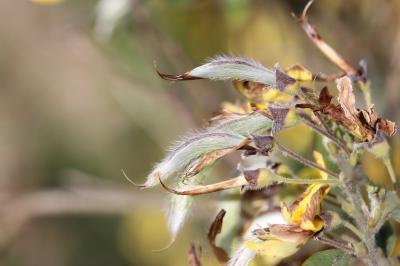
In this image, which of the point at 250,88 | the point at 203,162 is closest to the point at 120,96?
the point at 250,88

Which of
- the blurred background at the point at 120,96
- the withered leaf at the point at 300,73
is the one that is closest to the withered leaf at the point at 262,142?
the withered leaf at the point at 300,73

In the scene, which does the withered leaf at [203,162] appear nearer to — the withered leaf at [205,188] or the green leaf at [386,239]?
the withered leaf at [205,188]

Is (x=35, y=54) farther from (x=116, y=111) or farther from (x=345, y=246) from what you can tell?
(x=345, y=246)

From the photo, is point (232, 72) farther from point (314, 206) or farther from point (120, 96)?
point (120, 96)

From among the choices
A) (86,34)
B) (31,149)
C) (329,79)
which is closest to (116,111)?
(31,149)

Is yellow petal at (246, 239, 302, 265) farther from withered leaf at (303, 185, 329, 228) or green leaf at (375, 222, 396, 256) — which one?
green leaf at (375, 222, 396, 256)

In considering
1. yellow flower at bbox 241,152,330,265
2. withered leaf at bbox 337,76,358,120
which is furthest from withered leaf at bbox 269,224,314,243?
withered leaf at bbox 337,76,358,120
